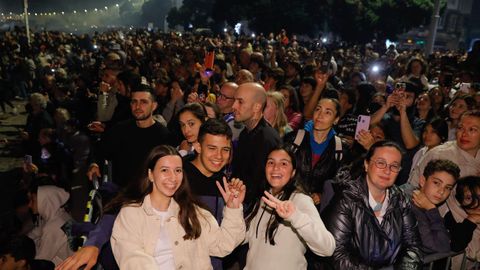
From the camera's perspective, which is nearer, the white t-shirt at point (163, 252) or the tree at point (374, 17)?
the white t-shirt at point (163, 252)

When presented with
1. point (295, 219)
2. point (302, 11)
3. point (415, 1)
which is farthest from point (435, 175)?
point (415, 1)

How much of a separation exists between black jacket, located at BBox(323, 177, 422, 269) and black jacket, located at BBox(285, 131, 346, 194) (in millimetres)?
1367

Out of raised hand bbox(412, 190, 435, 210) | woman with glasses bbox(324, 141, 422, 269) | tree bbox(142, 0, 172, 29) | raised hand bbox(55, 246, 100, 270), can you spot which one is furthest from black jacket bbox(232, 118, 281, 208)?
tree bbox(142, 0, 172, 29)

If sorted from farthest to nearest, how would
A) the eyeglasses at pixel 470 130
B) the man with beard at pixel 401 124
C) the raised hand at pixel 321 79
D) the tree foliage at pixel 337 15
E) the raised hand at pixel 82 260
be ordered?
1. the tree foliage at pixel 337 15
2. the raised hand at pixel 321 79
3. the man with beard at pixel 401 124
4. the eyeglasses at pixel 470 130
5. the raised hand at pixel 82 260

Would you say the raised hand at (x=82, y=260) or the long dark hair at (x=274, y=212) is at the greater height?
the long dark hair at (x=274, y=212)

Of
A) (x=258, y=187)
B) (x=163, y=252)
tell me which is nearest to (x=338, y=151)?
(x=258, y=187)

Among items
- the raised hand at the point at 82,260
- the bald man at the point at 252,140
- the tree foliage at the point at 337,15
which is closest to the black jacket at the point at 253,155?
the bald man at the point at 252,140

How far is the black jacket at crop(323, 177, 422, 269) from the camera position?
344 cm

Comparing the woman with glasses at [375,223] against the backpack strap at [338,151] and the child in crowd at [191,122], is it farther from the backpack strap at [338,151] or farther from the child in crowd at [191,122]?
the child in crowd at [191,122]

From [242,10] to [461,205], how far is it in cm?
4277

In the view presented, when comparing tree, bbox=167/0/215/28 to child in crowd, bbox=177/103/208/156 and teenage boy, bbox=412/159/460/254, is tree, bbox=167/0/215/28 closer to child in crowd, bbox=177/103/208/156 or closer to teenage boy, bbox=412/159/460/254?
child in crowd, bbox=177/103/208/156

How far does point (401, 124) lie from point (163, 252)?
12.5ft

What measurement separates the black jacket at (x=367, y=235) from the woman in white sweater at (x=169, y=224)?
2.76ft

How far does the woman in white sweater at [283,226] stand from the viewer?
306 cm
